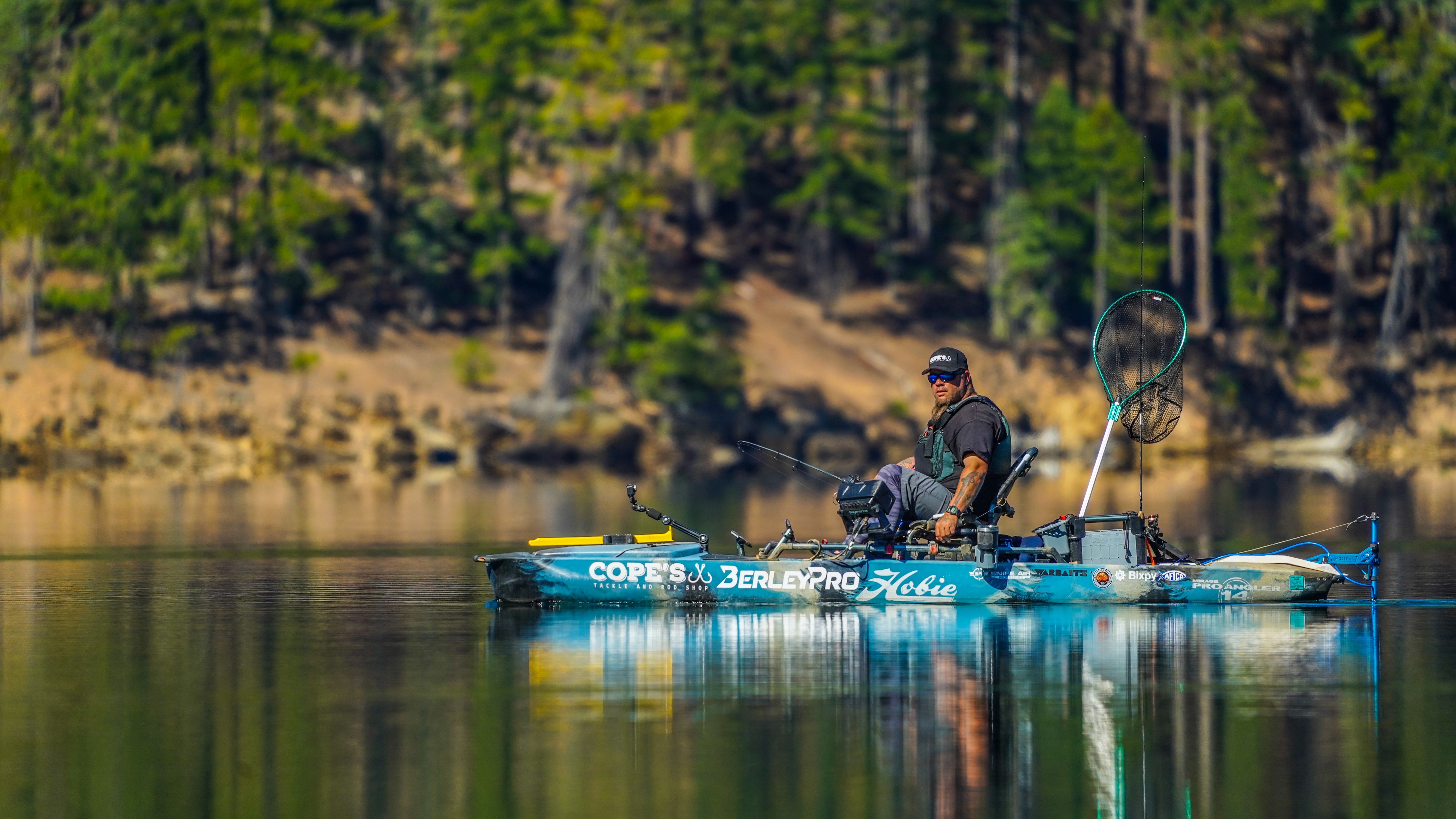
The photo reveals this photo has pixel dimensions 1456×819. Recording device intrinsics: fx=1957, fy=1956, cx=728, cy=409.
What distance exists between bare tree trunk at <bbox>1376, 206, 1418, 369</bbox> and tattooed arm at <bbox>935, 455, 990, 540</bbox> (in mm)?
57151

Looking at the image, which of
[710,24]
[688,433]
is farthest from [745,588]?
[710,24]

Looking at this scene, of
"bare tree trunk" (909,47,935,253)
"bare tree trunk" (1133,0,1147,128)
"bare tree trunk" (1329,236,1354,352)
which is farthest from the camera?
"bare tree trunk" (1133,0,1147,128)

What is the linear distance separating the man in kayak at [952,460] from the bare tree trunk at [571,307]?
147ft

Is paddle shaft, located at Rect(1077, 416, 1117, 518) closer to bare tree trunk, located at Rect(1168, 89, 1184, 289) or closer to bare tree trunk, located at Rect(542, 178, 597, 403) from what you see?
bare tree trunk, located at Rect(542, 178, 597, 403)

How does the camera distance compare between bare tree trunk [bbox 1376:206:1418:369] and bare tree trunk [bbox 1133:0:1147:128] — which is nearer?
bare tree trunk [bbox 1376:206:1418:369]

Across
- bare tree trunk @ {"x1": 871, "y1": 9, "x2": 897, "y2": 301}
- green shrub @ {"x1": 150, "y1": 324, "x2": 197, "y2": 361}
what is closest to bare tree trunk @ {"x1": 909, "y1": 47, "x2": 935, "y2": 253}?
bare tree trunk @ {"x1": 871, "y1": 9, "x2": 897, "y2": 301}

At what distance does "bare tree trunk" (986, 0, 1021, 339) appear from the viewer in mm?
72750

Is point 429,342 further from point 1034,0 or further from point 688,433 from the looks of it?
point 1034,0

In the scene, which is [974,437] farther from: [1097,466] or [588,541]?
[588,541]

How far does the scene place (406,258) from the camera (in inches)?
2744

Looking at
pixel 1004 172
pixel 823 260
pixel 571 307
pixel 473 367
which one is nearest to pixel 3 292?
pixel 473 367

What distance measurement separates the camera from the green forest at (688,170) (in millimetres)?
66000

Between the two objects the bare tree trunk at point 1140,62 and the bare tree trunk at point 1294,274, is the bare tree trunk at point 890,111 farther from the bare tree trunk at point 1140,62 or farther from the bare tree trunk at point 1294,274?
the bare tree trunk at point 1294,274

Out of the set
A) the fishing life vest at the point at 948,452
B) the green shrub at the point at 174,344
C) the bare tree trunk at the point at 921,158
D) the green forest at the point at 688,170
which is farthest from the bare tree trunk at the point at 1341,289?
the fishing life vest at the point at 948,452
